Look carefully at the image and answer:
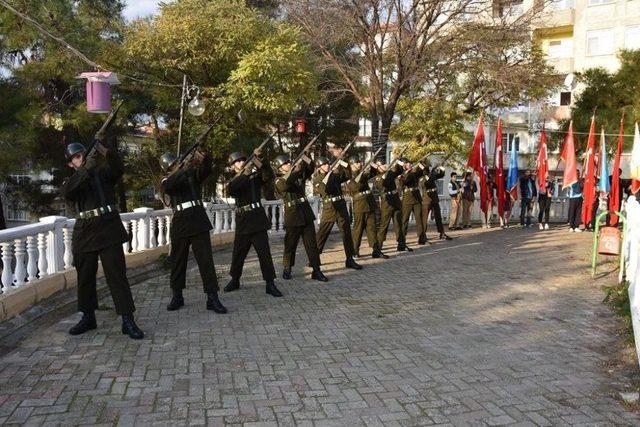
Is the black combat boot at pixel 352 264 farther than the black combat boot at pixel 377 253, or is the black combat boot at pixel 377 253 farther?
the black combat boot at pixel 377 253

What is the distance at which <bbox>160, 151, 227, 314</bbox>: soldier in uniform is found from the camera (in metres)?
6.45

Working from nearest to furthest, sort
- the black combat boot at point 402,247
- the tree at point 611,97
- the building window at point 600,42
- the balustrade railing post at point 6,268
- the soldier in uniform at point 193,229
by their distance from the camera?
1. the balustrade railing post at point 6,268
2. the soldier in uniform at point 193,229
3. the black combat boot at point 402,247
4. the tree at point 611,97
5. the building window at point 600,42

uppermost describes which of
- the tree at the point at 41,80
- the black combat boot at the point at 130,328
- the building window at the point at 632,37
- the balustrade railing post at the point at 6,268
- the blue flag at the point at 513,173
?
the building window at the point at 632,37

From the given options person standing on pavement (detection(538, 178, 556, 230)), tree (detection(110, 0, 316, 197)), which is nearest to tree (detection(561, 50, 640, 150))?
person standing on pavement (detection(538, 178, 556, 230))

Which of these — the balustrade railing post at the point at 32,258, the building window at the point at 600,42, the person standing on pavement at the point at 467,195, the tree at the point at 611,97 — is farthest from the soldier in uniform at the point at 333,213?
the building window at the point at 600,42

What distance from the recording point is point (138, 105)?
13.7 metres

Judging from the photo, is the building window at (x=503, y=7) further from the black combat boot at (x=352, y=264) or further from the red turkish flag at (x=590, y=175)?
the black combat boot at (x=352, y=264)

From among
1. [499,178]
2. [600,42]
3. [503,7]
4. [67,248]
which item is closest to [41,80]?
[67,248]

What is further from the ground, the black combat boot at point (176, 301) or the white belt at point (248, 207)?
the white belt at point (248, 207)

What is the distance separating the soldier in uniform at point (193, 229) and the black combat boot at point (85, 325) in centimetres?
103

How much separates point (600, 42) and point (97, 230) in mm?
31853

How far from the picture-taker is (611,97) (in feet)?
61.9

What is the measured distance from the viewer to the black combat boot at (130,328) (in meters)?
5.48

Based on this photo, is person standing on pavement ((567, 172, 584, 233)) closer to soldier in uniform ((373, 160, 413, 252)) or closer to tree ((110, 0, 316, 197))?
soldier in uniform ((373, 160, 413, 252))
